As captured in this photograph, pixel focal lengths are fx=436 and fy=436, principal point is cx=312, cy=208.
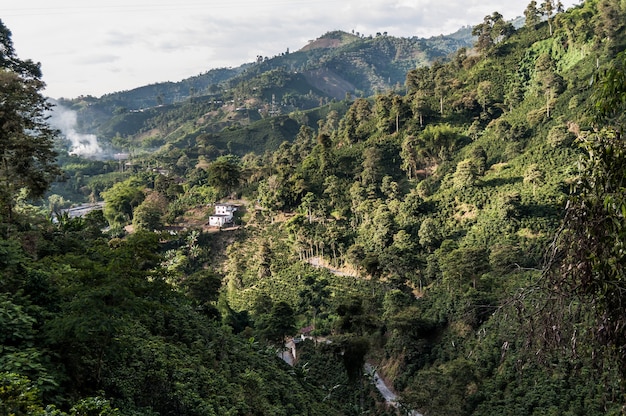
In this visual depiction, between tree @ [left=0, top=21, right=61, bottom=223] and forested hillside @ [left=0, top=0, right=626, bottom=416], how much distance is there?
0.32 feet

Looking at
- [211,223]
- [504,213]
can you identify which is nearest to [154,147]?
[211,223]

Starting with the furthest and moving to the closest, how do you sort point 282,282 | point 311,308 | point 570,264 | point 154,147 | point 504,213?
point 154,147 → point 282,282 → point 311,308 → point 504,213 → point 570,264

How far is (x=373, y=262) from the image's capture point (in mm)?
31109

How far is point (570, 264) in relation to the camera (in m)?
4.06

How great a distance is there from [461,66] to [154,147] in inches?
4365

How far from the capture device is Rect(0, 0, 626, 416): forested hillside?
4254 mm

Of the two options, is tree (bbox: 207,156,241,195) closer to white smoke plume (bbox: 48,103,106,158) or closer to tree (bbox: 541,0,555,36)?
tree (bbox: 541,0,555,36)

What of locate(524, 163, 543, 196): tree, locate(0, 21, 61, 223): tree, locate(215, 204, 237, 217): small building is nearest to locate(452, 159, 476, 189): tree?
locate(524, 163, 543, 196): tree

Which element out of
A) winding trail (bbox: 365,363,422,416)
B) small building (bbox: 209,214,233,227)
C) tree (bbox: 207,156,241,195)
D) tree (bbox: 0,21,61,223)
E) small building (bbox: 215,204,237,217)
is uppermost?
tree (bbox: 0,21,61,223)

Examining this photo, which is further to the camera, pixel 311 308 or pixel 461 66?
pixel 461 66

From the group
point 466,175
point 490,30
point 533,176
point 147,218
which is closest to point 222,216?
point 147,218

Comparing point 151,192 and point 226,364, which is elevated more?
point 151,192

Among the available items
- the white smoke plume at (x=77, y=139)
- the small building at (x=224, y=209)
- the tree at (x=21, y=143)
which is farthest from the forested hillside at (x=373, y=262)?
the white smoke plume at (x=77, y=139)

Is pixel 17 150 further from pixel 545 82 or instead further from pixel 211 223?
pixel 545 82
